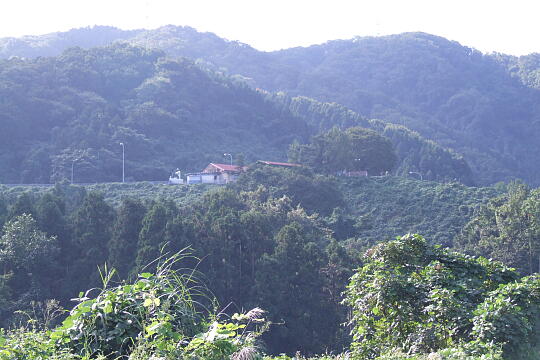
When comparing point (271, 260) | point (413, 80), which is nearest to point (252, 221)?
point (271, 260)

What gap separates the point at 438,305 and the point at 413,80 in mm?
114763

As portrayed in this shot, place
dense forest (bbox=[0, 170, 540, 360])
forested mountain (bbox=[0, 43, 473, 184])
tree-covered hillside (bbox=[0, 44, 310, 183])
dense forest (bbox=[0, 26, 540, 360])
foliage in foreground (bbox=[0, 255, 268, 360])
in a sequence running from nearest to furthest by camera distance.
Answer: foliage in foreground (bbox=[0, 255, 268, 360]), dense forest (bbox=[0, 26, 540, 360]), dense forest (bbox=[0, 170, 540, 360]), tree-covered hillside (bbox=[0, 44, 310, 183]), forested mountain (bbox=[0, 43, 473, 184])

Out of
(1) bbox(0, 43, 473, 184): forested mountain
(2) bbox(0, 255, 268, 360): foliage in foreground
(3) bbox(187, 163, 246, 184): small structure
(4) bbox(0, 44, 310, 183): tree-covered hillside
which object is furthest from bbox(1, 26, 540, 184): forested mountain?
(2) bbox(0, 255, 268, 360): foliage in foreground

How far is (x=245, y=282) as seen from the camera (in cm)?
2470

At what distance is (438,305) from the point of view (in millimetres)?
6711

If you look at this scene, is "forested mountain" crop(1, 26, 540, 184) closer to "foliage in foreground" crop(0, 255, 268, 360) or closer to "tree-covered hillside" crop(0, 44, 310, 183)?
"tree-covered hillside" crop(0, 44, 310, 183)

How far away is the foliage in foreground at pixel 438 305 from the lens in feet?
19.9

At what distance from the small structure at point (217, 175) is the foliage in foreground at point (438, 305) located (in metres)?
38.9

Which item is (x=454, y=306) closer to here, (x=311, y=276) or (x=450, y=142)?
(x=311, y=276)

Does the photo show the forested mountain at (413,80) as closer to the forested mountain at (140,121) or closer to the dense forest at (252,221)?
the dense forest at (252,221)

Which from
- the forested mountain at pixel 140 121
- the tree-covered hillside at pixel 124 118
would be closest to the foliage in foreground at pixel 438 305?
the forested mountain at pixel 140 121

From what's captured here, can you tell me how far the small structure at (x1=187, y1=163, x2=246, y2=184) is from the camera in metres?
47.4

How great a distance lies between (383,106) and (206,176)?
201 ft

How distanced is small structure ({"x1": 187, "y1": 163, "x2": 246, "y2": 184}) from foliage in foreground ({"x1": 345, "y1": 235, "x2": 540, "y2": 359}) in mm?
38941
